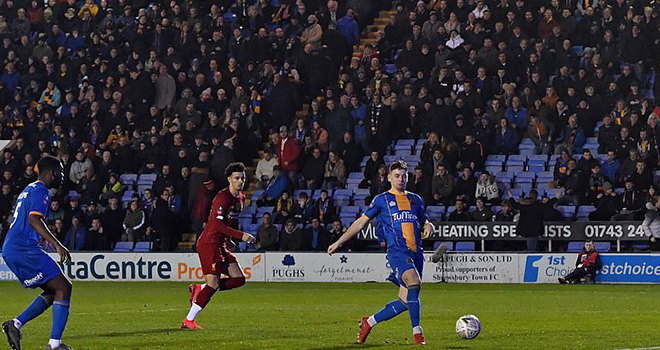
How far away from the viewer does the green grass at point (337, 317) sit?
548 inches

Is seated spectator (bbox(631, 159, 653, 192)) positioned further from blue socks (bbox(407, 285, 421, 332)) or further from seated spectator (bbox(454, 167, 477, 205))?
blue socks (bbox(407, 285, 421, 332))

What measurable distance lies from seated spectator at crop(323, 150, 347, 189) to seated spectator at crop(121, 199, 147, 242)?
4709mm

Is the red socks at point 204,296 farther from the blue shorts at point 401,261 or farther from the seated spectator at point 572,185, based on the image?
the seated spectator at point 572,185

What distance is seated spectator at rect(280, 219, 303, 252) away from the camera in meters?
30.7

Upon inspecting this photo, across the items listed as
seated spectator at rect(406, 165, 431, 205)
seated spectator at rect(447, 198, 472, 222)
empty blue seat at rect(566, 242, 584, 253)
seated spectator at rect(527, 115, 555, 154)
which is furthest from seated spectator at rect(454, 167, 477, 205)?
empty blue seat at rect(566, 242, 584, 253)

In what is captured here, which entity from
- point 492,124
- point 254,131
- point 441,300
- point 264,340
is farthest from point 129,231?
point 264,340

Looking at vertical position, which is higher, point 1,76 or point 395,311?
point 1,76

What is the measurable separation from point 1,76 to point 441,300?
64.1ft

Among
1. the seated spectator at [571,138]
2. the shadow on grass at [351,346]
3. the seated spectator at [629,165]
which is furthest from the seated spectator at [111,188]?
the shadow on grass at [351,346]

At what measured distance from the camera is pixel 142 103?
35219mm

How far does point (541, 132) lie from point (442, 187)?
9.00 feet

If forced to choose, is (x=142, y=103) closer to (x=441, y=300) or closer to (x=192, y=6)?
(x=192, y=6)

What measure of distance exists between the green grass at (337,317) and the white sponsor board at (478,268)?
1022mm

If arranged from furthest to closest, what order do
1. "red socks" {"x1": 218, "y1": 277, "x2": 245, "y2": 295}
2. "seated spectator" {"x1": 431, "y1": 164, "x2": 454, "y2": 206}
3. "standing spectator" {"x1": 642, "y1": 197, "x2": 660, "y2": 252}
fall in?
"seated spectator" {"x1": 431, "y1": 164, "x2": 454, "y2": 206}
"standing spectator" {"x1": 642, "y1": 197, "x2": 660, "y2": 252}
"red socks" {"x1": 218, "y1": 277, "x2": 245, "y2": 295}
